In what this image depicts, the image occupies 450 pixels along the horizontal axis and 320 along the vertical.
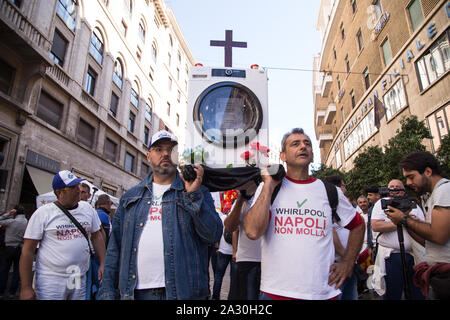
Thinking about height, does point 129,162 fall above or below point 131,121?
below

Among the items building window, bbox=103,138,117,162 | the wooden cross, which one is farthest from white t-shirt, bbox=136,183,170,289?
building window, bbox=103,138,117,162

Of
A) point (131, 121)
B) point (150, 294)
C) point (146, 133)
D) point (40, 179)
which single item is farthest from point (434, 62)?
point (146, 133)

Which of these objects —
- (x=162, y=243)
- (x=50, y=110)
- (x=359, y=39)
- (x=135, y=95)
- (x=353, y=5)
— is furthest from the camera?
(x=135, y=95)

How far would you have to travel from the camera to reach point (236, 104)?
367 centimetres

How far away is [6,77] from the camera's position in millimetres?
10422

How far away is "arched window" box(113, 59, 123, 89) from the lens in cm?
1859

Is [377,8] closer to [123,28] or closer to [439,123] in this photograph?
[439,123]

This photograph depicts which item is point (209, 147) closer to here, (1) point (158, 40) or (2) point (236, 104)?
(2) point (236, 104)

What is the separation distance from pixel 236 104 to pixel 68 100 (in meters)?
12.9

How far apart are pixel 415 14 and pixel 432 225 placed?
14280 millimetres

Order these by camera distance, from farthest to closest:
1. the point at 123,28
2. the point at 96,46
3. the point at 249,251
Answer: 1. the point at 123,28
2. the point at 96,46
3. the point at 249,251

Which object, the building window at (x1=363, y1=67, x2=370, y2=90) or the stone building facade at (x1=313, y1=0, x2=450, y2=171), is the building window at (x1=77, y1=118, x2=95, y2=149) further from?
the building window at (x1=363, y1=67, x2=370, y2=90)
